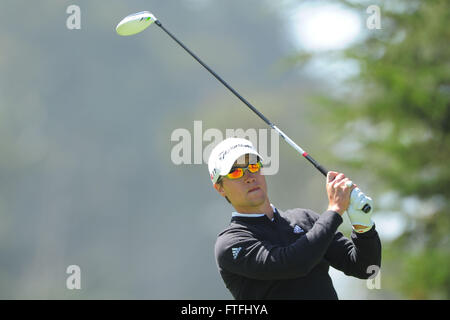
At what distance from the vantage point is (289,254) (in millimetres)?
3596

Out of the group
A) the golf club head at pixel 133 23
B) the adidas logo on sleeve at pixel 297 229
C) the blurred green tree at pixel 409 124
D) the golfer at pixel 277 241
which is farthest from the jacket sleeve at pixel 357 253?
the blurred green tree at pixel 409 124

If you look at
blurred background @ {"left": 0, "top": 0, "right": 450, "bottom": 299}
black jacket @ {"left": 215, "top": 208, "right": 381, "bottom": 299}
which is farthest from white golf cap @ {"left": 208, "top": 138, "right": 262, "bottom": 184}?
blurred background @ {"left": 0, "top": 0, "right": 450, "bottom": 299}

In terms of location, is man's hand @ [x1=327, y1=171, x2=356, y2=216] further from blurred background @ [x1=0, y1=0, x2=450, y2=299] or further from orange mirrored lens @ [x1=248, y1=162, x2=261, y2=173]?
blurred background @ [x1=0, y1=0, x2=450, y2=299]

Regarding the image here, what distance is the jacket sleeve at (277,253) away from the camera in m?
3.57

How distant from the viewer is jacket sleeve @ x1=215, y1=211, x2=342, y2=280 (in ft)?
11.7

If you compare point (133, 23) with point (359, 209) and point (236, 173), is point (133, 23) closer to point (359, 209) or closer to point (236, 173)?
point (236, 173)

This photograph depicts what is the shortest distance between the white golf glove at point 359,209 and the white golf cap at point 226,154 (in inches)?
21.3

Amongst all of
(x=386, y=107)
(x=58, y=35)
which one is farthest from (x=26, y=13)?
(x=386, y=107)

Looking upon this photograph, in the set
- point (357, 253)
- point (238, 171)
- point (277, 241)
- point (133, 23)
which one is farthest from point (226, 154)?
point (133, 23)

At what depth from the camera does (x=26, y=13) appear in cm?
4931

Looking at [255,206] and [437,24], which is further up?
[437,24]
